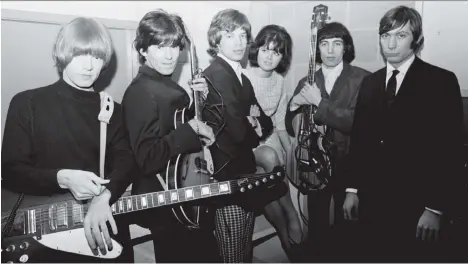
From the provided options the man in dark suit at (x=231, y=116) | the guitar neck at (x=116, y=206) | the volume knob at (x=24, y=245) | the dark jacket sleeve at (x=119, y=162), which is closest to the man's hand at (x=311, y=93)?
the man in dark suit at (x=231, y=116)

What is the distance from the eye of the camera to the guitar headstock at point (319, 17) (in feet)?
6.56

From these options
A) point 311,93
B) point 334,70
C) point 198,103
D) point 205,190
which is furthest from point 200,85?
point 334,70

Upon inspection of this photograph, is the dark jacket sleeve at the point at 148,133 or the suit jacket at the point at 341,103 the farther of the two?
the suit jacket at the point at 341,103

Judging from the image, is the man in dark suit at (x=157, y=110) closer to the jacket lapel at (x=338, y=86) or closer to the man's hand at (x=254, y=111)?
the man's hand at (x=254, y=111)

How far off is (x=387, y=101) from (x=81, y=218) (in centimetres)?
141

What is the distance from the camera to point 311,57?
6.48 feet

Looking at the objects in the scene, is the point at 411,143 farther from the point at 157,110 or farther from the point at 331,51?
the point at 157,110

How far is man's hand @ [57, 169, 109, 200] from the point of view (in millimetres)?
1578

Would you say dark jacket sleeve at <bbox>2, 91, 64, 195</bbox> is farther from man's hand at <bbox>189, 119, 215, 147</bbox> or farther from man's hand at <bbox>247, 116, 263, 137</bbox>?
man's hand at <bbox>247, 116, 263, 137</bbox>

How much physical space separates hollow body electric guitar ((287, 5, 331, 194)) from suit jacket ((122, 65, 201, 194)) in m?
0.60

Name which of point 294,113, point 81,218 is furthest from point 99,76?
point 294,113

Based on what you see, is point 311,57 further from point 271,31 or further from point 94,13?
point 94,13

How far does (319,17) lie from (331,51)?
18 cm

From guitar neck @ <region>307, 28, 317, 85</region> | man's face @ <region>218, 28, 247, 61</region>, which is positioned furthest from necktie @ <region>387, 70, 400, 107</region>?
man's face @ <region>218, 28, 247, 61</region>
